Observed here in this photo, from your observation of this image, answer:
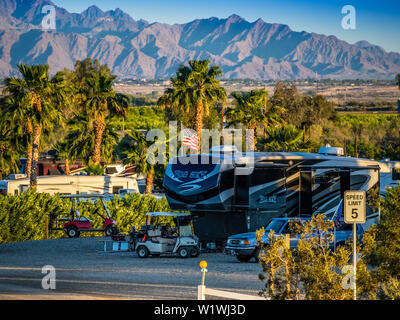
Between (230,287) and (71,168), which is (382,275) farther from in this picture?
(71,168)

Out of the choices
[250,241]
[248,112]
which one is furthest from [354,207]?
[248,112]

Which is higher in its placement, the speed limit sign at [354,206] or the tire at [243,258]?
the speed limit sign at [354,206]

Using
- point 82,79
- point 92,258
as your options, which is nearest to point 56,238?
point 92,258

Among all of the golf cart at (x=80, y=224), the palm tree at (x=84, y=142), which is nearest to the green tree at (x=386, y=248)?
the golf cart at (x=80, y=224)

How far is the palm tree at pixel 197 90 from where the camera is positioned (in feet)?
154

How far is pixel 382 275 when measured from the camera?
38.7ft

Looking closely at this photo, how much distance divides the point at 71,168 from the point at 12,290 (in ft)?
125

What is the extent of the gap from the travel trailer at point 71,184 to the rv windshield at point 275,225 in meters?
19.3

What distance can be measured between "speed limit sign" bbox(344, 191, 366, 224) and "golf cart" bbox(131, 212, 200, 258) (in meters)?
11.5

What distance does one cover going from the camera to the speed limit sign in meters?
11.8

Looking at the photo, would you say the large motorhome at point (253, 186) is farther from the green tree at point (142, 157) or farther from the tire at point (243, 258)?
the green tree at point (142, 157)

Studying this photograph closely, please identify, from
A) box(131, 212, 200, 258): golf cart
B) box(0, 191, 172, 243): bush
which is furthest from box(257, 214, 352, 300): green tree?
box(0, 191, 172, 243): bush

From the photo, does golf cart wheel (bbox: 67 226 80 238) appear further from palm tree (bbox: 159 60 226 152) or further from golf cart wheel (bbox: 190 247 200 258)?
palm tree (bbox: 159 60 226 152)

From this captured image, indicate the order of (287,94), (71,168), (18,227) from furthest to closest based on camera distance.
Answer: (287,94) < (71,168) < (18,227)
